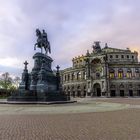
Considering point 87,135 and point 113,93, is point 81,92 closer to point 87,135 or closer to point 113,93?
point 113,93

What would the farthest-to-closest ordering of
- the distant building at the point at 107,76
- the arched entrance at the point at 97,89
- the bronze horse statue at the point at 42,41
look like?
the arched entrance at the point at 97,89 < the distant building at the point at 107,76 < the bronze horse statue at the point at 42,41

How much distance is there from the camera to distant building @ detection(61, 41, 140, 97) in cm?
9906

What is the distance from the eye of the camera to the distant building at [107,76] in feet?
325

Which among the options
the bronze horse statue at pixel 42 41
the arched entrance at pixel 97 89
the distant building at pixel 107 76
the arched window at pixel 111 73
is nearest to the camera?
the bronze horse statue at pixel 42 41

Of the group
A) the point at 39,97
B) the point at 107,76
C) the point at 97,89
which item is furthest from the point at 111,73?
the point at 39,97

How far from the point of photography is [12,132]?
367 inches

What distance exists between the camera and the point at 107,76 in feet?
328

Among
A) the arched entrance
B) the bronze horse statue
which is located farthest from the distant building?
the bronze horse statue

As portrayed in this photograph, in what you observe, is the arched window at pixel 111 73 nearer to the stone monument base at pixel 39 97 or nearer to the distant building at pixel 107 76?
the distant building at pixel 107 76

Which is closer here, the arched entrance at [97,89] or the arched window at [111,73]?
the arched window at [111,73]

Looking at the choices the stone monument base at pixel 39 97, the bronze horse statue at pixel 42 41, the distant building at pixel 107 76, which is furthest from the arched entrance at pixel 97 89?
the stone monument base at pixel 39 97

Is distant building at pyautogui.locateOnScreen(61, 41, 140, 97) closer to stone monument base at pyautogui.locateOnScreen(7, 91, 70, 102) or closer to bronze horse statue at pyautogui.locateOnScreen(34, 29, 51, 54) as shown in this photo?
bronze horse statue at pyautogui.locateOnScreen(34, 29, 51, 54)

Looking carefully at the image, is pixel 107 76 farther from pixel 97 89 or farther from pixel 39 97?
pixel 39 97

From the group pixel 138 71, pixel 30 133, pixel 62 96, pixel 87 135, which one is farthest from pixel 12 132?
pixel 138 71
